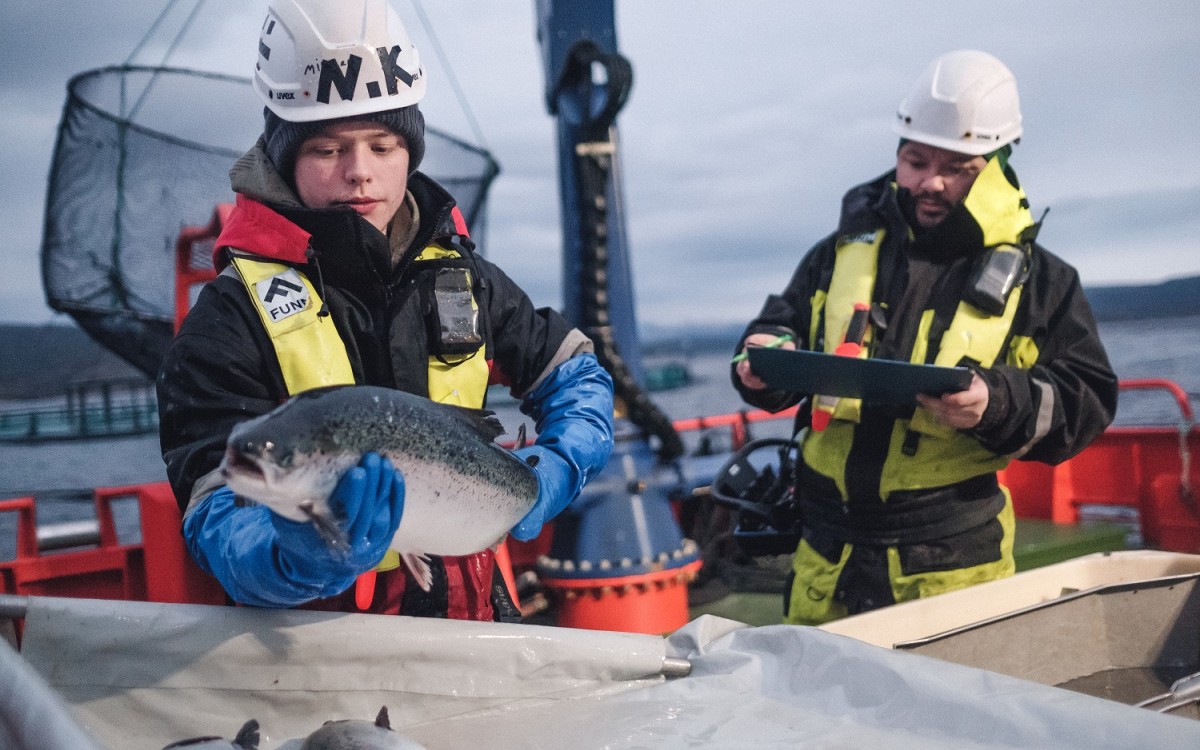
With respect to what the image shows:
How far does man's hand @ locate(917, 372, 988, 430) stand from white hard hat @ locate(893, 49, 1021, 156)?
95cm

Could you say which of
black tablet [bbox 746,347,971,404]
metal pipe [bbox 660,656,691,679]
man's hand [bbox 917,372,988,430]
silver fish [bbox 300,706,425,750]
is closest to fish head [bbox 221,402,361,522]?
silver fish [bbox 300,706,425,750]

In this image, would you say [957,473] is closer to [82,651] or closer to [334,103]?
[334,103]

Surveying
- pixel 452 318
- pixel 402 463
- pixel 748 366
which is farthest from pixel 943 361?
pixel 402 463

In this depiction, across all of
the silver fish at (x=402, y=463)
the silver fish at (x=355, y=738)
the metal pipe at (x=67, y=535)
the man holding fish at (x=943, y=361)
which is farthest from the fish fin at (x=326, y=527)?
the metal pipe at (x=67, y=535)

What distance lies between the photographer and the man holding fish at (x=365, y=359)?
5.72ft

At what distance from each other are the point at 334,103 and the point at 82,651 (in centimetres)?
128

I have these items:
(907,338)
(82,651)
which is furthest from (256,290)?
(907,338)

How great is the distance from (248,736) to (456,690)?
408 millimetres

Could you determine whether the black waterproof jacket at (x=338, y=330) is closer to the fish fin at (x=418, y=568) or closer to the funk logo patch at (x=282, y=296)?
the funk logo patch at (x=282, y=296)

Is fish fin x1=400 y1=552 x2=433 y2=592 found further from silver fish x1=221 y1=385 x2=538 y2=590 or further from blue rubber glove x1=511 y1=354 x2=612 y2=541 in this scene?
blue rubber glove x1=511 y1=354 x2=612 y2=541

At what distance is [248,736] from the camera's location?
176 cm

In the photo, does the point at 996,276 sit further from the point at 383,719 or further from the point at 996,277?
the point at 383,719

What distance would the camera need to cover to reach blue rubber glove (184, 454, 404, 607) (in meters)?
1.61

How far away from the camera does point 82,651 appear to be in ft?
5.94
